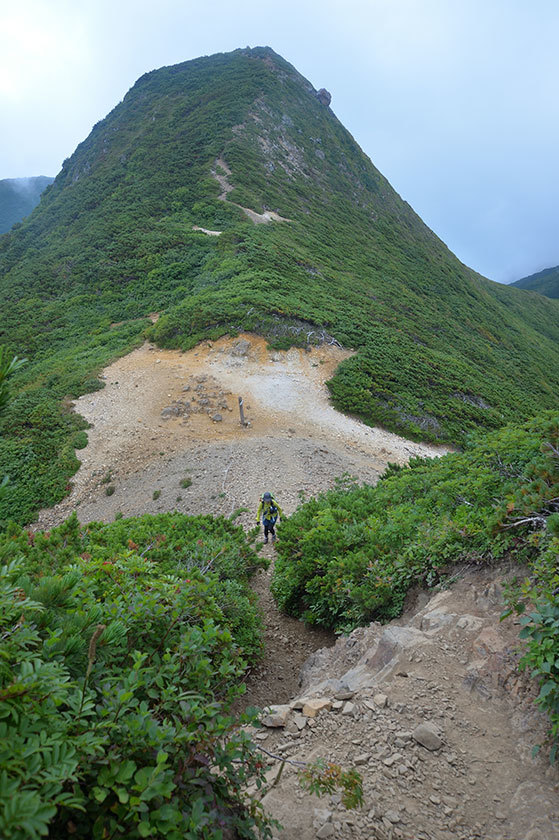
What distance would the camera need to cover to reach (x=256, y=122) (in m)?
47.3

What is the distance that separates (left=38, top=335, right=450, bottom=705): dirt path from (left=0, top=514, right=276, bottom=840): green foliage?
4382 millimetres

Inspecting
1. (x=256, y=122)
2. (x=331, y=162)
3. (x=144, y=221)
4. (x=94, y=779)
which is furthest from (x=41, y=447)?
(x=331, y=162)

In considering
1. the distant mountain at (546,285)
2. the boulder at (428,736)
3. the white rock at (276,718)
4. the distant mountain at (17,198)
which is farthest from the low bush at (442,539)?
the distant mountain at (546,285)

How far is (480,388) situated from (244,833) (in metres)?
26.4

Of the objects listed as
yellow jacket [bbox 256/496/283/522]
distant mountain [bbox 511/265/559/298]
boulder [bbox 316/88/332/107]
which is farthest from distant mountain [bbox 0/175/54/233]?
distant mountain [bbox 511/265/559/298]

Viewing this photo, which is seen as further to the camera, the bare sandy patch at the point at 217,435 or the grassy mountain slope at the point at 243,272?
the grassy mountain slope at the point at 243,272

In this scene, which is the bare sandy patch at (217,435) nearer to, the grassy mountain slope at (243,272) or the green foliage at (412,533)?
the grassy mountain slope at (243,272)

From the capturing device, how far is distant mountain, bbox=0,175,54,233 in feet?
294

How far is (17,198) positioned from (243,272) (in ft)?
336

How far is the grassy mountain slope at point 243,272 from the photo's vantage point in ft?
64.5

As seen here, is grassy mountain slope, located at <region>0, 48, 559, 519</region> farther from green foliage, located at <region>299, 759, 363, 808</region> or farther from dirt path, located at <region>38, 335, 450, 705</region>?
green foliage, located at <region>299, 759, 363, 808</region>

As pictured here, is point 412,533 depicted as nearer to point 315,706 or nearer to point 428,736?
point 315,706

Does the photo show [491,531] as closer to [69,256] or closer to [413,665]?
[413,665]

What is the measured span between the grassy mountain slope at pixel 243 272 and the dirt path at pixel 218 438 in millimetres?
1045
